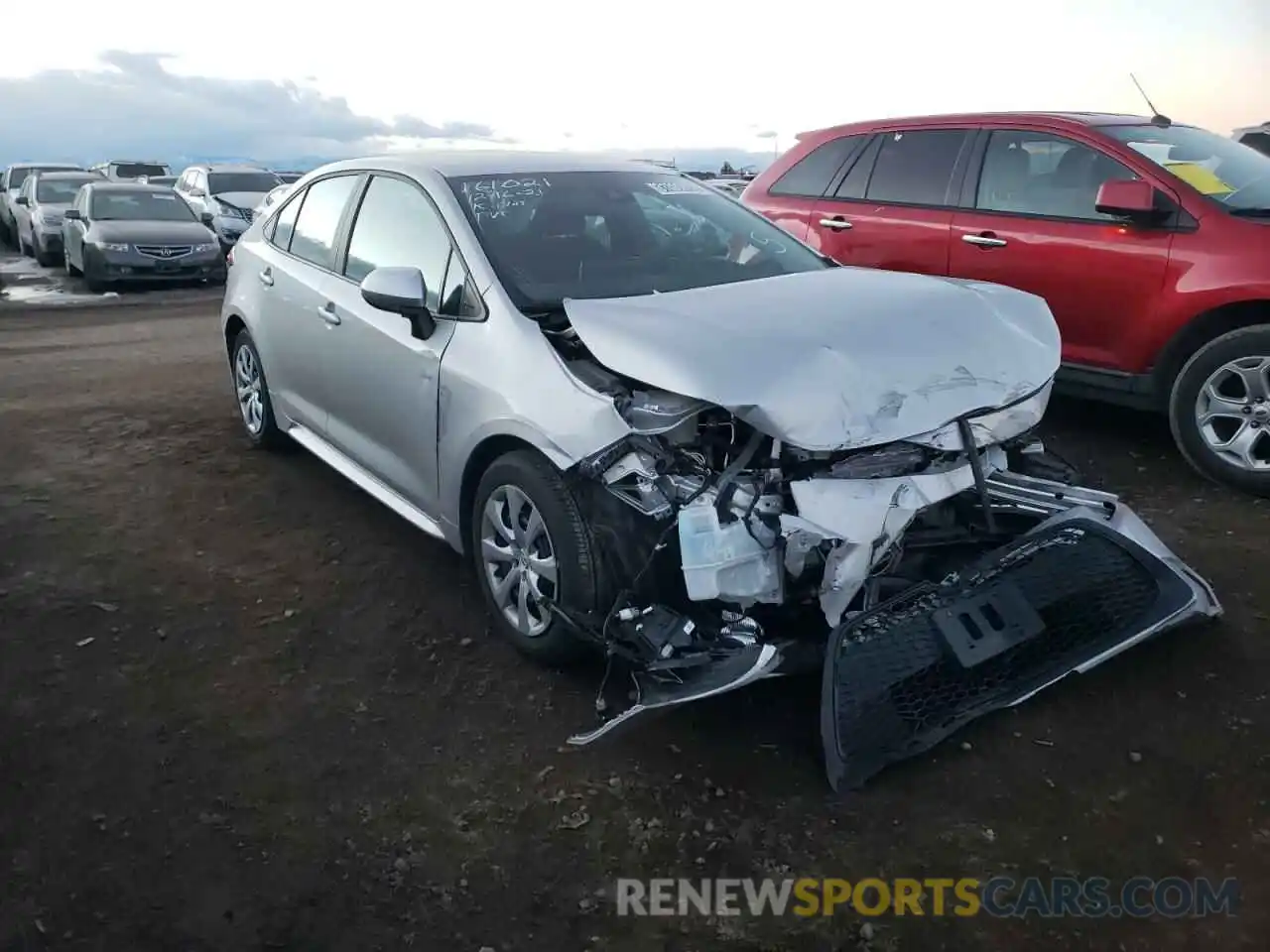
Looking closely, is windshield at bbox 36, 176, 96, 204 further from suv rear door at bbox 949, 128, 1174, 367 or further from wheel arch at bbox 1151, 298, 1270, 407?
wheel arch at bbox 1151, 298, 1270, 407

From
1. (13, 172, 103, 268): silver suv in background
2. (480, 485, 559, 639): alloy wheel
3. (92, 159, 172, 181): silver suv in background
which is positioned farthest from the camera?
(92, 159, 172, 181): silver suv in background

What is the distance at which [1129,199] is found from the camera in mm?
5125

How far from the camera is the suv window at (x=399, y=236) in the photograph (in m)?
4.05

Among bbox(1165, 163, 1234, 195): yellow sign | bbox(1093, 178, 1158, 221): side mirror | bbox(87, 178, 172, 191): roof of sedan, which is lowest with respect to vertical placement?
bbox(1093, 178, 1158, 221): side mirror

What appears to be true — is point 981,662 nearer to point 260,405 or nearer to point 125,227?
point 260,405

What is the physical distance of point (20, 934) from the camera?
2555mm

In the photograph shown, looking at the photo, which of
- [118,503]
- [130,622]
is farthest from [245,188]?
[130,622]

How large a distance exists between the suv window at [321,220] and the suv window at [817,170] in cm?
321

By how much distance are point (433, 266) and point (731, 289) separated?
1.14m

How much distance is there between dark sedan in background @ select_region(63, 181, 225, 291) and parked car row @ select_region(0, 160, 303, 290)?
0.01 metres

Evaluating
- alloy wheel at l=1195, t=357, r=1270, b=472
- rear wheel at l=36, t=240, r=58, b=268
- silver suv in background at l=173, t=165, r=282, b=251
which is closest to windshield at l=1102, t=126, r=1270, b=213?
alloy wheel at l=1195, t=357, r=1270, b=472

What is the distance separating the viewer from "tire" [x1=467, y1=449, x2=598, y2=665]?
333cm

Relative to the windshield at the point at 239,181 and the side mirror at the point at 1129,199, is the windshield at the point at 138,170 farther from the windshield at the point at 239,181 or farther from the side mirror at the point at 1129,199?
the side mirror at the point at 1129,199

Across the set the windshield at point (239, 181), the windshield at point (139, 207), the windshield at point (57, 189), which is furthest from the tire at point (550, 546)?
the windshield at point (239, 181)
